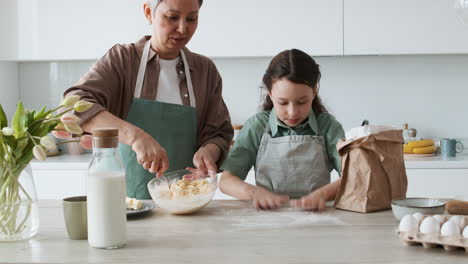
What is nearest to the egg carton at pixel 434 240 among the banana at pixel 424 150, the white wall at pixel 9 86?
the banana at pixel 424 150

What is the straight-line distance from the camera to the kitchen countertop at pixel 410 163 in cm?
288

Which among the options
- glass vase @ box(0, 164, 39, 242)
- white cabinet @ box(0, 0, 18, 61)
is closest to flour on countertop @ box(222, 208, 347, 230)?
glass vase @ box(0, 164, 39, 242)

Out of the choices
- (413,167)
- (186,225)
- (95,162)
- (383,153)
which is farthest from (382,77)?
(95,162)

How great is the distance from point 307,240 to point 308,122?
0.68 meters

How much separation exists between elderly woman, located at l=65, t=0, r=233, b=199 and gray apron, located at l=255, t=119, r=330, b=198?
7.3 inches

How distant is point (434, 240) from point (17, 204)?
2.69 ft

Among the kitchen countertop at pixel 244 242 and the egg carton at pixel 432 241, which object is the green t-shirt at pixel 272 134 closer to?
the kitchen countertop at pixel 244 242

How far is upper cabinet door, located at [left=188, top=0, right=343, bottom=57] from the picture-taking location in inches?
121

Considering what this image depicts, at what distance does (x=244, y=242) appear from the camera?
3.67 feet

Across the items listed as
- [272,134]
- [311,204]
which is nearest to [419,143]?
[272,134]

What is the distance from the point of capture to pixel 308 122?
5.76 ft

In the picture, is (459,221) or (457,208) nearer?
(459,221)

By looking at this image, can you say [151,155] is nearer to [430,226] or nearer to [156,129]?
[156,129]

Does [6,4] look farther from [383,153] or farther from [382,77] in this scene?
[383,153]
